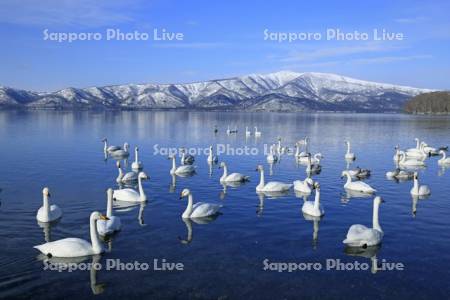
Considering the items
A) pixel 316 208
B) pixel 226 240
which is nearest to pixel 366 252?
pixel 316 208

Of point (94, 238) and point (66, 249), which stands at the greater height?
point (94, 238)

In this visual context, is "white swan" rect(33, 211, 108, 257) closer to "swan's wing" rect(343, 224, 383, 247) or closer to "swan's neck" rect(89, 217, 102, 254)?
"swan's neck" rect(89, 217, 102, 254)

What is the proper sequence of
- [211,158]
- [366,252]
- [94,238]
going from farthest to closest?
[211,158] → [366,252] → [94,238]

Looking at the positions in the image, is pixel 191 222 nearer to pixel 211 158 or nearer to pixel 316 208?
pixel 316 208

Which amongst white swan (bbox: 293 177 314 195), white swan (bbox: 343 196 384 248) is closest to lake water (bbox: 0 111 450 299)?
white swan (bbox: 343 196 384 248)

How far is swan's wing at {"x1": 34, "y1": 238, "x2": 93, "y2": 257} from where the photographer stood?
13.4 metres

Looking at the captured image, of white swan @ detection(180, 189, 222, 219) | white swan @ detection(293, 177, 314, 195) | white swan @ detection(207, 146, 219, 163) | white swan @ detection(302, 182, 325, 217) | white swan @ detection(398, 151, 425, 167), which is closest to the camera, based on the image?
white swan @ detection(180, 189, 222, 219)

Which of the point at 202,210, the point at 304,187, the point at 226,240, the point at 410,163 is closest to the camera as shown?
the point at 226,240

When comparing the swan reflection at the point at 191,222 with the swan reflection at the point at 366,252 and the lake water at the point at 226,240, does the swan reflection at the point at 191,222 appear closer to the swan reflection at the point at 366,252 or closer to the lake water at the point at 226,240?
the lake water at the point at 226,240

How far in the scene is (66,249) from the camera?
1342 centimetres

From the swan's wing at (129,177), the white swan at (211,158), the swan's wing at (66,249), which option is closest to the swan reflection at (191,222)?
the swan's wing at (66,249)

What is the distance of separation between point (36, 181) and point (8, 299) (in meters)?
14.8

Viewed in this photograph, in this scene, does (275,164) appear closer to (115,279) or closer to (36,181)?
(36,181)

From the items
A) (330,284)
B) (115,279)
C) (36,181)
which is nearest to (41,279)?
(115,279)
